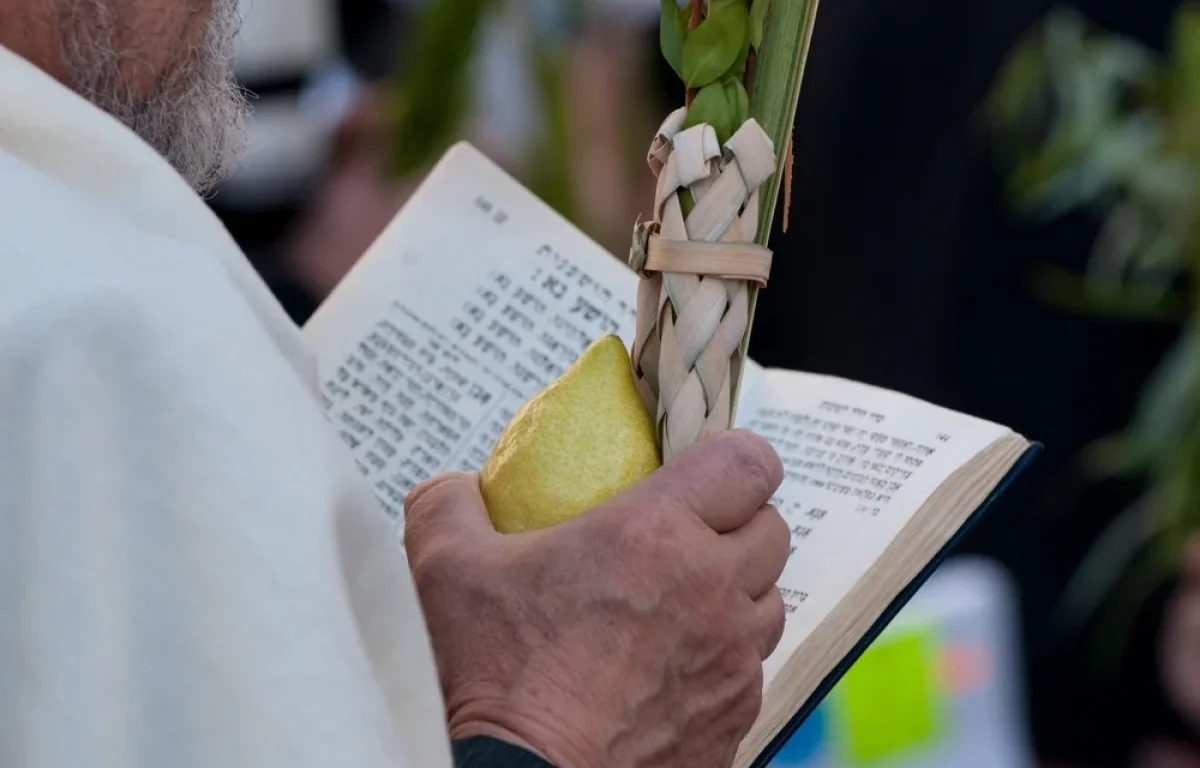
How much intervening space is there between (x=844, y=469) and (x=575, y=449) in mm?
205

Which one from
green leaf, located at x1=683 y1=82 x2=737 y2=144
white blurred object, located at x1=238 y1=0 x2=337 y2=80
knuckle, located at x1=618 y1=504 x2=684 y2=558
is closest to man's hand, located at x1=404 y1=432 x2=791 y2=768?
knuckle, located at x1=618 y1=504 x2=684 y2=558

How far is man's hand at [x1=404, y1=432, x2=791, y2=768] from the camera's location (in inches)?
20.1

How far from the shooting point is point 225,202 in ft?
9.41

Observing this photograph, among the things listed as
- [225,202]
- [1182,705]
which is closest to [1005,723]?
[1182,705]

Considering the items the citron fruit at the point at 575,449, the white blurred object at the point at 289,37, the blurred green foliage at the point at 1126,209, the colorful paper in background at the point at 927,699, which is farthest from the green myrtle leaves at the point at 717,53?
the white blurred object at the point at 289,37

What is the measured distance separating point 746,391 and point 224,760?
427mm

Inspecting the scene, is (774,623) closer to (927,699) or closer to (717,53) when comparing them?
(717,53)

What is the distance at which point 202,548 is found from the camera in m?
0.40

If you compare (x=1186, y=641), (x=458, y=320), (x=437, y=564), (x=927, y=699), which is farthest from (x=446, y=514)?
(x=1186, y=641)

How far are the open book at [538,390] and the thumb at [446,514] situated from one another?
15 cm

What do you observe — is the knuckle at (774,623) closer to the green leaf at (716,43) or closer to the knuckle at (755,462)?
the knuckle at (755,462)

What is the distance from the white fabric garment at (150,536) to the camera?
15.4 inches

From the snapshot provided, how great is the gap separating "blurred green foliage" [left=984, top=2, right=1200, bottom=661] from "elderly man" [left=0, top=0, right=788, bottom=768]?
1.43 meters

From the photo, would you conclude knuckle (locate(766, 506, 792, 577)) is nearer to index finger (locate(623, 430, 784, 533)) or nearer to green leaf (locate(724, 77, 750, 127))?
index finger (locate(623, 430, 784, 533))
